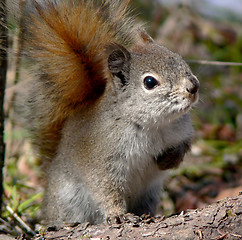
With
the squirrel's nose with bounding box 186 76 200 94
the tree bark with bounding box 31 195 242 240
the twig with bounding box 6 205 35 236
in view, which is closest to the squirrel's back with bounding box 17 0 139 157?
the squirrel's nose with bounding box 186 76 200 94

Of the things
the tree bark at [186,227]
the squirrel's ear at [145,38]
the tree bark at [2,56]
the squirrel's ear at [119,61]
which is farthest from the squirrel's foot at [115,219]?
the squirrel's ear at [145,38]

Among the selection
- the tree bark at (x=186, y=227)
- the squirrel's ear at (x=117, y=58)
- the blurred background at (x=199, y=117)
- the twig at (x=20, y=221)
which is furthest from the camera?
the blurred background at (x=199, y=117)

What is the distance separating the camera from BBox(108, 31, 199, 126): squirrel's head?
2.46 m

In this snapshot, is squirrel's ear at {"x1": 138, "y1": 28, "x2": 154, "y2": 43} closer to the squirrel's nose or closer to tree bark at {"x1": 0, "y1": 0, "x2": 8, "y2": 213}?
the squirrel's nose

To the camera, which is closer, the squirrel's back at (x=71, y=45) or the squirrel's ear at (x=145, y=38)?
the squirrel's back at (x=71, y=45)

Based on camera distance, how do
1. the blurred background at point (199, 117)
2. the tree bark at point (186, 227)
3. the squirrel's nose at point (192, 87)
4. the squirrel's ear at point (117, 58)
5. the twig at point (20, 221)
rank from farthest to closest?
the blurred background at point (199, 117) → the twig at point (20, 221) → the squirrel's ear at point (117, 58) → the squirrel's nose at point (192, 87) → the tree bark at point (186, 227)

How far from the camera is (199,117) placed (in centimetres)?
526

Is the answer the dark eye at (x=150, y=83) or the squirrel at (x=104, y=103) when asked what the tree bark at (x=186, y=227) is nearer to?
the squirrel at (x=104, y=103)

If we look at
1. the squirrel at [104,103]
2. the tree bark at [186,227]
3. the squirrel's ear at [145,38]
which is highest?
the squirrel's ear at [145,38]

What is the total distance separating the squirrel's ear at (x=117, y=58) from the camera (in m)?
2.70

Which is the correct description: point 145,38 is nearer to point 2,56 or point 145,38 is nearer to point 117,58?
point 117,58

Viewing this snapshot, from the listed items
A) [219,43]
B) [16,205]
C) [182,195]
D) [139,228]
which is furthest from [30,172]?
[219,43]

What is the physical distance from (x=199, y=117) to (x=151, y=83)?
2.79 meters

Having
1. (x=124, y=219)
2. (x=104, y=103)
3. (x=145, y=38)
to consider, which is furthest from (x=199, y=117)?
(x=124, y=219)
